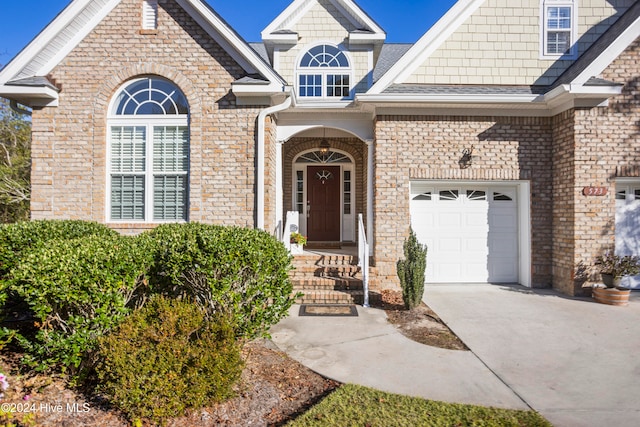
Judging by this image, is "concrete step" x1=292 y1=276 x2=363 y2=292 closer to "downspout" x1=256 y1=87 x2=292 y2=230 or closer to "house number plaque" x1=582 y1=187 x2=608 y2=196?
"downspout" x1=256 y1=87 x2=292 y2=230

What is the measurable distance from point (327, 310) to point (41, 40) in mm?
7837

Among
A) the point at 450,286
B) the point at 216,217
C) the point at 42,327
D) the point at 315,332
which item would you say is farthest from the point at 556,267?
the point at 42,327

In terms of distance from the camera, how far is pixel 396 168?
791 cm

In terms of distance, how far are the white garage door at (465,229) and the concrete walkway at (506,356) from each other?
1676 mm

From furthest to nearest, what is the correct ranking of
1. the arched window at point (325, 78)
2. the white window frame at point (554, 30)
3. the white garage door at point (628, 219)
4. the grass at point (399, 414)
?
the arched window at point (325, 78), the white window frame at point (554, 30), the white garage door at point (628, 219), the grass at point (399, 414)

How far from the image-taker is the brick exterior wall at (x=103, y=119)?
23.7 feet

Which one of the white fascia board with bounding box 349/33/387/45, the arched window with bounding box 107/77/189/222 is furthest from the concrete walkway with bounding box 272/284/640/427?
the white fascia board with bounding box 349/33/387/45

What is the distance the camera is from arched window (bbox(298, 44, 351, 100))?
9016 mm

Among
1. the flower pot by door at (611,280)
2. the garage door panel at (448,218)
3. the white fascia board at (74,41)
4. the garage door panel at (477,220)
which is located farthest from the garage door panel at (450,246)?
the white fascia board at (74,41)

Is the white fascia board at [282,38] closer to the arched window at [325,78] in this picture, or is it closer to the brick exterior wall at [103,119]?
the arched window at [325,78]

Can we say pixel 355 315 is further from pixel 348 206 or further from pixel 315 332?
pixel 348 206

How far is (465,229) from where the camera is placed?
27.6 feet

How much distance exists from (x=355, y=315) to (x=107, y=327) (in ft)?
12.6

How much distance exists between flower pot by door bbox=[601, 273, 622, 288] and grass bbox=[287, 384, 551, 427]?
5328 millimetres
